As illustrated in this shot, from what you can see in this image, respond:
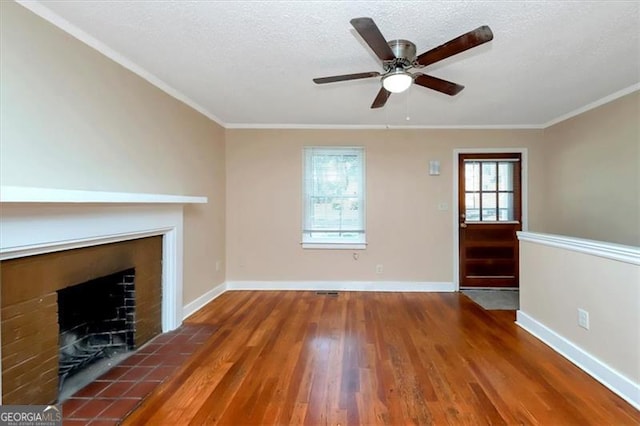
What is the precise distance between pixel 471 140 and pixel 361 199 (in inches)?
70.7

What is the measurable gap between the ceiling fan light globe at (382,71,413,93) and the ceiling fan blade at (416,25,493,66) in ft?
0.38

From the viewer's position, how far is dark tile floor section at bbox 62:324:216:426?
1.83 m

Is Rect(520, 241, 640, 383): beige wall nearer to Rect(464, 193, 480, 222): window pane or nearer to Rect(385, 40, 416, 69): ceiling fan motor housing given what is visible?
Rect(464, 193, 480, 222): window pane

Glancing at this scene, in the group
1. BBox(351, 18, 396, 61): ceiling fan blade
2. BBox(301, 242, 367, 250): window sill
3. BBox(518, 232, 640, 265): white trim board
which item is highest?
BBox(351, 18, 396, 61): ceiling fan blade

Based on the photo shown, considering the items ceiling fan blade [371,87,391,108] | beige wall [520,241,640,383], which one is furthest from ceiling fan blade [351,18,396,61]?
beige wall [520,241,640,383]

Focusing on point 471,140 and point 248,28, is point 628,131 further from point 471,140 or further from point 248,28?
point 248,28

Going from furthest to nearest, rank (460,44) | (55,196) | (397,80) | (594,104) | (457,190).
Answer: (457,190) < (594,104) < (397,80) < (460,44) < (55,196)

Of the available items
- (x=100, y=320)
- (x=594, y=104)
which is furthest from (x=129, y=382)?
(x=594, y=104)

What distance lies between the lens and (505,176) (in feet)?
15.0

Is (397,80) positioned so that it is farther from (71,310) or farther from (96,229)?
(71,310)

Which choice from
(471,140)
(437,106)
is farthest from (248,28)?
(471,140)

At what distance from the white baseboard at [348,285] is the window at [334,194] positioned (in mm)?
594

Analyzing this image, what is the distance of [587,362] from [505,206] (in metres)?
2.67

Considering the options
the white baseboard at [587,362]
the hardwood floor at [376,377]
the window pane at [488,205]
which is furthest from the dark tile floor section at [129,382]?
the window pane at [488,205]
